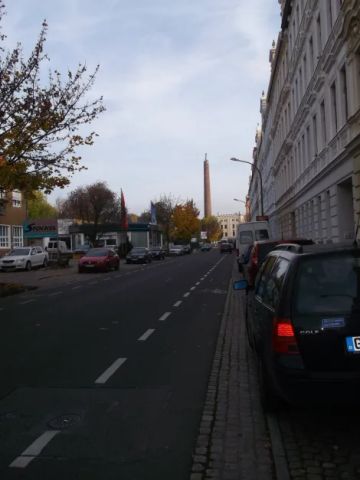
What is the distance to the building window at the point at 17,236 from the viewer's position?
54.8 metres

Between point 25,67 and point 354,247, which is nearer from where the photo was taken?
point 354,247

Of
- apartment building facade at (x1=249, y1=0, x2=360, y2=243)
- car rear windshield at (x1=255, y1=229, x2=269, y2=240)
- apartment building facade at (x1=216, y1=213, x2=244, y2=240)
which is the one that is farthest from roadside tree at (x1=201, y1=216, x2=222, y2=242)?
car rear windshield at (x1=255, y1=229, x2=269, y2=240)

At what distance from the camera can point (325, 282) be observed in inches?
195

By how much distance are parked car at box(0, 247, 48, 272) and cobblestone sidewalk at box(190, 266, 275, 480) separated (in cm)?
3156

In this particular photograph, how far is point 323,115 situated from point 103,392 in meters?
19.7

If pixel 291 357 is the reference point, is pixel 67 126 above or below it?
above

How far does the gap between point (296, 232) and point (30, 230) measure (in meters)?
29.1

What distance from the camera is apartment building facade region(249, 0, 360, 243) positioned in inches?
671

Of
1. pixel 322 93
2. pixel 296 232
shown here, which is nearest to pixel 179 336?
pixel 322 93

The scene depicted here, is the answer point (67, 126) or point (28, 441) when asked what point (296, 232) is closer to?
point (67, 126)

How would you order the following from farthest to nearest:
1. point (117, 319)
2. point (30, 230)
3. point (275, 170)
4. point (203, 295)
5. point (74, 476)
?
point (30, 230) → point (275, 170) → point (203, 295) → point (117, 319) → point (74, 476)

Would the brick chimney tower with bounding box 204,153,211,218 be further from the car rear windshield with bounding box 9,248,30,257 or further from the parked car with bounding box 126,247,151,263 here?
the car rear windshield with bounding box 9,248,30,257

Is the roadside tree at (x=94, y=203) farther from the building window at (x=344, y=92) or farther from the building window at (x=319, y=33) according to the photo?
the building window at (x=344, y=92)

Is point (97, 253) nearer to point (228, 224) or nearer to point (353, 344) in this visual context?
point (353, 344)
